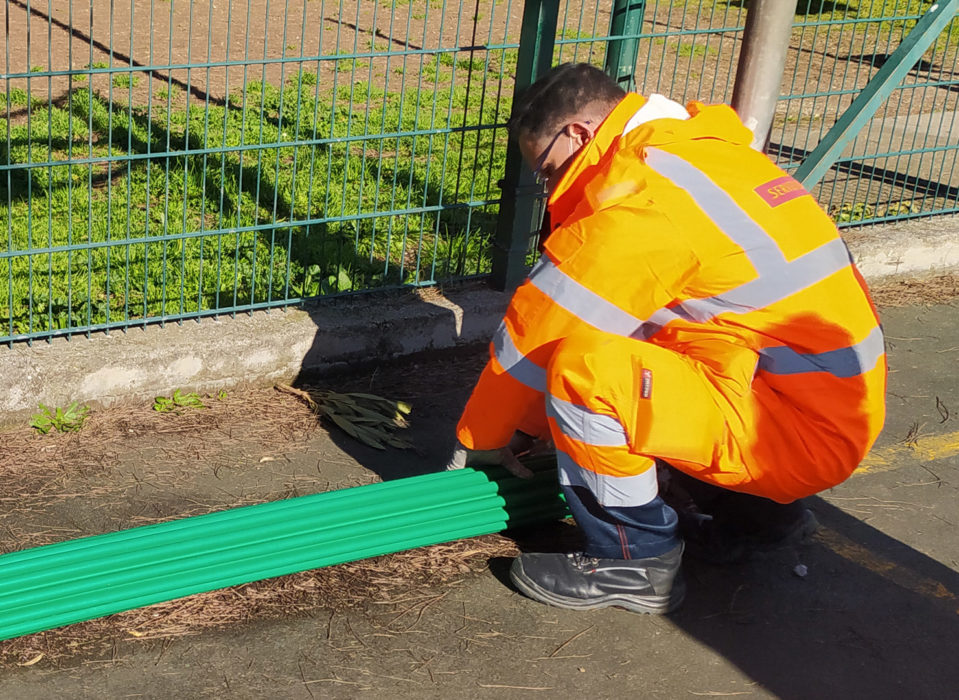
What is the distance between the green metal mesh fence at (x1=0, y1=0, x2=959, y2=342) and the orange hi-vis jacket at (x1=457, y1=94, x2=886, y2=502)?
4.59 ft

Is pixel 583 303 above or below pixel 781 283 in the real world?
below

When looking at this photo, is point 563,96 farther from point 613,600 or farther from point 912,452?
point 912,452

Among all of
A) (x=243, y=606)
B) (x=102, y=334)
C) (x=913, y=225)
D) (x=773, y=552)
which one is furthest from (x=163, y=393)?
(x=913, y=225)

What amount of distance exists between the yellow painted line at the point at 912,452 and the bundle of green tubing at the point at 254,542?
1.40 meters

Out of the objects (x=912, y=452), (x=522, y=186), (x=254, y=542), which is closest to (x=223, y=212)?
(x=522, y=186)

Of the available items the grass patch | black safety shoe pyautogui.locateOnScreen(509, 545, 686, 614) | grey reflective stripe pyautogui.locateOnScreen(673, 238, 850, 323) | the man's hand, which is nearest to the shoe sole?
black safety shoe pyautogui.locateOnScreen(509, 545, 686, 614)

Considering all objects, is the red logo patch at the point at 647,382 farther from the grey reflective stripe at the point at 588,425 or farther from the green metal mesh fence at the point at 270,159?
the green metal mesh fence at the point at 270,159

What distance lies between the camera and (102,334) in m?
4.51

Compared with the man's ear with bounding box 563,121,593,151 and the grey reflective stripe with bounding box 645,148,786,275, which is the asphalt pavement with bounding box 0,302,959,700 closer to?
the grey reflective stripe with bounding box 645,148,786,275

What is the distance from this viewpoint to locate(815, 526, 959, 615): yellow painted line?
3.77m

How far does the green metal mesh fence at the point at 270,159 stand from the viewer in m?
4.59

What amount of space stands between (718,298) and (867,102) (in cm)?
245

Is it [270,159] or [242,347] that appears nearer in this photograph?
[242,347]

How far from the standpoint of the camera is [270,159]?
669cm
